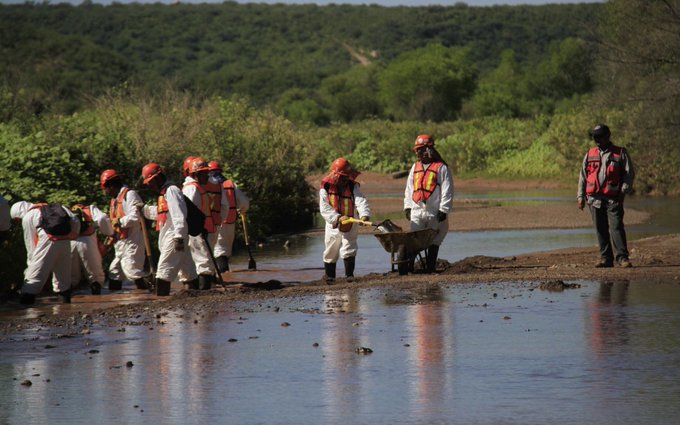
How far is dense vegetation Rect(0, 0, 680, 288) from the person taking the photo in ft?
85.1

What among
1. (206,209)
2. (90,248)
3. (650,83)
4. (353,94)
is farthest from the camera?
(353,94)

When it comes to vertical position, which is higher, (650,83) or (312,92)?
(312,92)

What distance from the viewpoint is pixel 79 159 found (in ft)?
74.3

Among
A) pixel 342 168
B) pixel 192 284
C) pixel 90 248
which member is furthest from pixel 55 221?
pixel 342 168

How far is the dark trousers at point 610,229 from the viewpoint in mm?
17516

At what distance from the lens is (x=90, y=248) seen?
17.4 meters

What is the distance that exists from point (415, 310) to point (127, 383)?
466 centimetres

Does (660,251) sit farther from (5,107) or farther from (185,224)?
(5,107)

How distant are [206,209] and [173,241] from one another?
166 centimetres

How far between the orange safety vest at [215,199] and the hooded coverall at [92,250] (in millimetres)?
2061

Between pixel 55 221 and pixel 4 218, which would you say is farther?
pixel 55 221

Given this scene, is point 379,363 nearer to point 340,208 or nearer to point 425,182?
point 340,208

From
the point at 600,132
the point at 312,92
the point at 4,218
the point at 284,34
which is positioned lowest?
the point at 4,218

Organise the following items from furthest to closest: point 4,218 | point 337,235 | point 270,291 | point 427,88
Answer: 1. point 427,88
2. point 337,235
3. point 270,291
4. point 4,218
